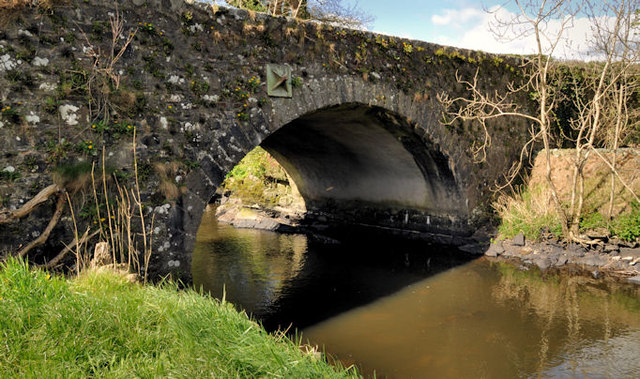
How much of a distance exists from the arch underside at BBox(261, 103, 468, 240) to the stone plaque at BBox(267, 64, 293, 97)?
142 centimetres

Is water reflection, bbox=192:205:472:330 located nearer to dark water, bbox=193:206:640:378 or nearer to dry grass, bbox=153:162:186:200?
dark water, bbox=193:206:640:378

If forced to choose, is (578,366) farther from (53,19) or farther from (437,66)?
(53,19)

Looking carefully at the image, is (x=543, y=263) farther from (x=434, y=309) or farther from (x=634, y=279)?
(x=434, y=309)

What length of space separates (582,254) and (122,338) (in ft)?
28.7

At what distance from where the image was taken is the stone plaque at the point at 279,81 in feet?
21.8


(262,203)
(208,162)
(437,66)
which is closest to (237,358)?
(208,162)

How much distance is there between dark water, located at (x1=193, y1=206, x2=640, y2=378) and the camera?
515 centimetres

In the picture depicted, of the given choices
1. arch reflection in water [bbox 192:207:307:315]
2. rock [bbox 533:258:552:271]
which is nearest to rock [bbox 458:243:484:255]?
rock [bbox 533:258:552:271]

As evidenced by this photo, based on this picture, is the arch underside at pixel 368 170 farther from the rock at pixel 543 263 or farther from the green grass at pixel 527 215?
the rock at pixel 543 263

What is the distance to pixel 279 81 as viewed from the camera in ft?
22.0

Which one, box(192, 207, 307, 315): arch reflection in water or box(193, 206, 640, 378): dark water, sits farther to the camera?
box(192, 207, 307, 315): arch reflection in water

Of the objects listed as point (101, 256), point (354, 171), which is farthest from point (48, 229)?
point (354, 171)

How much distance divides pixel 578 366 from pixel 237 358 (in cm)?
405

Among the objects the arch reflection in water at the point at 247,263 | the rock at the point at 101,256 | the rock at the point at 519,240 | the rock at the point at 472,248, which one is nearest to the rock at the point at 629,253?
the rock at the point at 519,240
